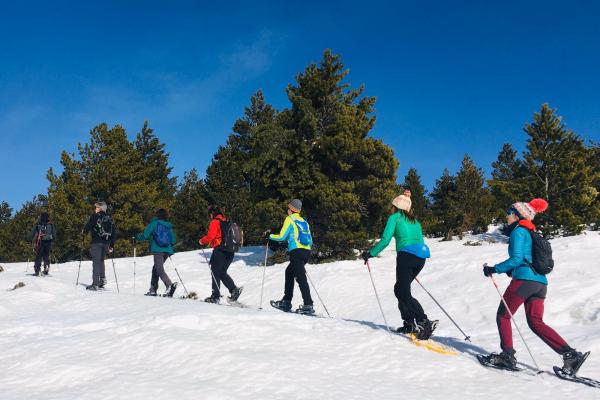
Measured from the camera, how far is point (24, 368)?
5.30 m

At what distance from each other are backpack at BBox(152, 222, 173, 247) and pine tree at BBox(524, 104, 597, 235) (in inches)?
753

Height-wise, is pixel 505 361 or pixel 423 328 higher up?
pixel 423 328

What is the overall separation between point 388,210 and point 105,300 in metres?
11.6

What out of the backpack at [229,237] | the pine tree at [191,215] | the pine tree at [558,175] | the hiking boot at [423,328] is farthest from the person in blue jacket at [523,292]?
the pine tree at [191,215]

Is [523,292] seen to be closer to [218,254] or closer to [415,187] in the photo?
[218,254]

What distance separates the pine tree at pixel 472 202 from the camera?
2694 cm

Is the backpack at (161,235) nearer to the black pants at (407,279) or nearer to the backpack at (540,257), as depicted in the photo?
the black pants at (407,279)

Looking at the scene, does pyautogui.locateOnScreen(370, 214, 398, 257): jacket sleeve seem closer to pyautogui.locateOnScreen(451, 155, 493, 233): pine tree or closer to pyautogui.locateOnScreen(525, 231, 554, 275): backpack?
pyautogui.locateOnScreen(525, 231, 554, 275): backpack

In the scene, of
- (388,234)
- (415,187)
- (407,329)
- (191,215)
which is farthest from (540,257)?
(415,187)

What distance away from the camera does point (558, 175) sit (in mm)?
24688

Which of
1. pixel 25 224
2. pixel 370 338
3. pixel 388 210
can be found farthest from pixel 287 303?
pixel 25 224

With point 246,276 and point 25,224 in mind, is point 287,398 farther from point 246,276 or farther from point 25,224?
point 25,224

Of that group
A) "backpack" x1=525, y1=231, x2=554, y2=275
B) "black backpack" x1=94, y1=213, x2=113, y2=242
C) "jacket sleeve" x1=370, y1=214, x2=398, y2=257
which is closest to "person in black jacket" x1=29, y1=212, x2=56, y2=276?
"black backpack" x1=94, y1=213, x2=113, y2=242

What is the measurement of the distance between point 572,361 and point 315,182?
14.1m
